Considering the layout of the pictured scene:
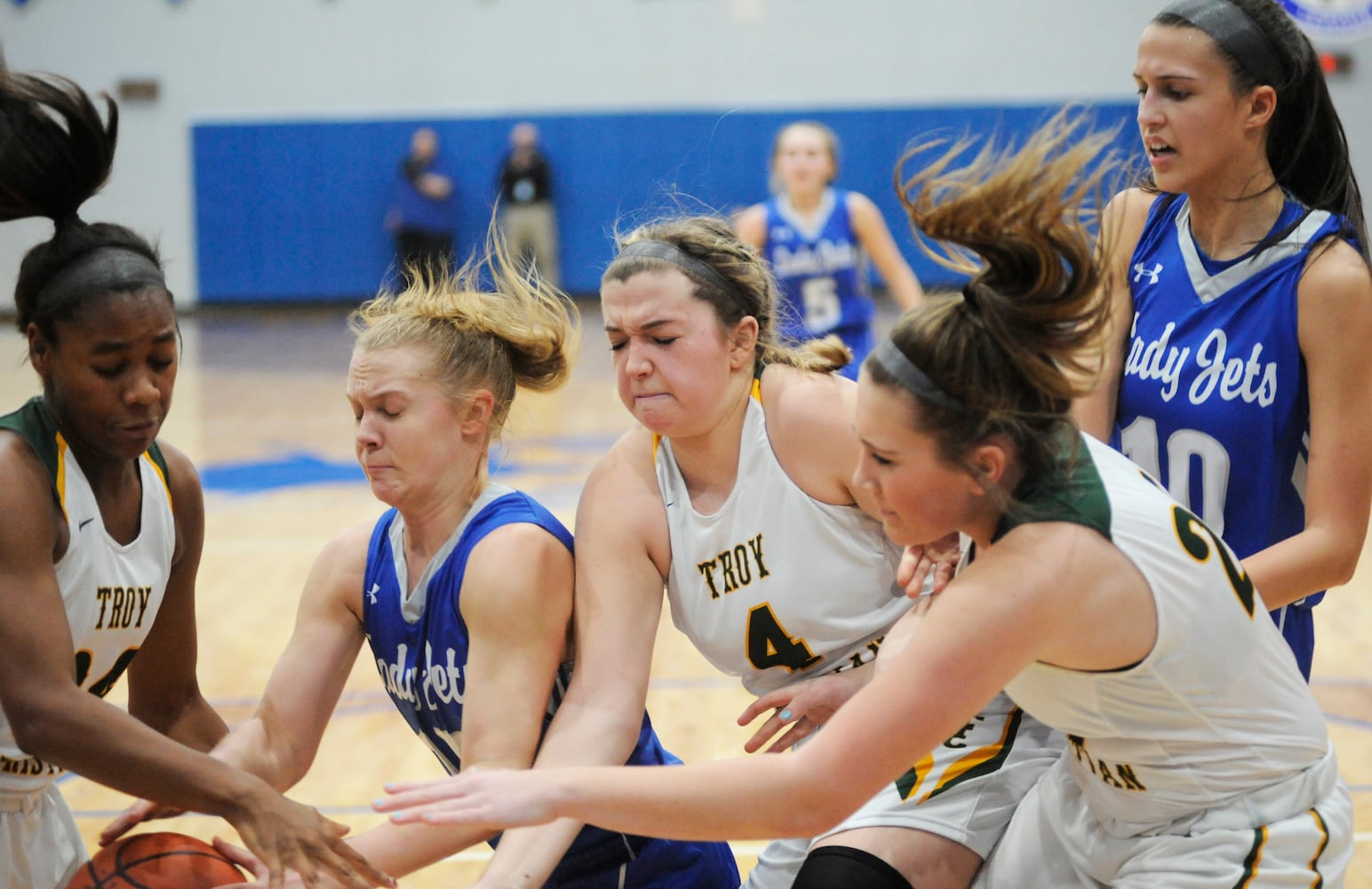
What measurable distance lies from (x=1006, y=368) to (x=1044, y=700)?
1.77 ft

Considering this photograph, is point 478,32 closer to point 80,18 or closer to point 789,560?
point 80,18

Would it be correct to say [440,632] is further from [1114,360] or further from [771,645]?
[1114,360]

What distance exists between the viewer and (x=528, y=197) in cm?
1655

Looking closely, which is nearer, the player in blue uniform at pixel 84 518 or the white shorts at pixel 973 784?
the player in blue uniform at pixel 84 518

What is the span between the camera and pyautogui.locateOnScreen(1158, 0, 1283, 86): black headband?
2621mm

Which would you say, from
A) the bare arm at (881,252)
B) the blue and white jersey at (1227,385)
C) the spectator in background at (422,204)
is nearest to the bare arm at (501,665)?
the blue and white jersey at (1227,385)

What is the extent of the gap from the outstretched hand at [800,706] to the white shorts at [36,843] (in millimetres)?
1339

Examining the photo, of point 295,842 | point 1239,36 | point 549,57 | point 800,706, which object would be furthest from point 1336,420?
point 549,57

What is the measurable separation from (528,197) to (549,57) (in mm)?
1971

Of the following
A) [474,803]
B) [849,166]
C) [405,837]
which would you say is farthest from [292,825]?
[849,166]

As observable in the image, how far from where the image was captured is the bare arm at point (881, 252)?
713 centimetres

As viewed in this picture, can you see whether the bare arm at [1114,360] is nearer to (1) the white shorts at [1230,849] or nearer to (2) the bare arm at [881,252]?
(1) the white shorts at [1230,849]

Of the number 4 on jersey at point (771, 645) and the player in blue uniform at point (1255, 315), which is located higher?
the player in blue uniform at point (1255, 315)

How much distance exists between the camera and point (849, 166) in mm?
16969
